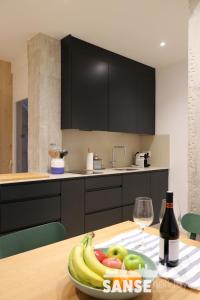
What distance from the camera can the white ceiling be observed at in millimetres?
2180

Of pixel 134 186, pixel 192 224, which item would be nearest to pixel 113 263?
pixel 192 224

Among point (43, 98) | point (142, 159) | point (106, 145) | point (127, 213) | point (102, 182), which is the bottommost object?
point (127, 213)

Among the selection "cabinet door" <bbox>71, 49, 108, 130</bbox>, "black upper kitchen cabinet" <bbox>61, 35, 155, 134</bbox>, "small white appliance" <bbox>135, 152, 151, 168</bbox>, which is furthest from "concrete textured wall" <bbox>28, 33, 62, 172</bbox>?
"small white appliance" <bbox>135, 152, 151, 168</bbox>

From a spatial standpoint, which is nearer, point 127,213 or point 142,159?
point 127,213

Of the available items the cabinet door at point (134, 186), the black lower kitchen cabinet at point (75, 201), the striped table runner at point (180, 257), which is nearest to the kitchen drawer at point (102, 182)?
the black lower kitchen cabinet at point (75, 201)

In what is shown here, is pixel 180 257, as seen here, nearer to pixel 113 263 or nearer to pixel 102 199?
pixel 113 263

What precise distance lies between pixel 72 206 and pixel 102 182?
476 millimetres

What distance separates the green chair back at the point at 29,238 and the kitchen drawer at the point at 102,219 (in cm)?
145

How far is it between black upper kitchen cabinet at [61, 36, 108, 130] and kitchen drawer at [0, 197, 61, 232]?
0.98 m

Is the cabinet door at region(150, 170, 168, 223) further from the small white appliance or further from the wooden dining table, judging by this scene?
the wooden dining table

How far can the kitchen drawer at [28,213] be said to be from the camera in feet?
6.75

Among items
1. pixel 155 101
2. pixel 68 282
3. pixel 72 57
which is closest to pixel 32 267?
pixel 68 282

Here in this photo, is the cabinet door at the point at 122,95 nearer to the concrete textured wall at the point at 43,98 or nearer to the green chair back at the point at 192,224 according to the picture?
the concrete textured wall at the point at 43,98

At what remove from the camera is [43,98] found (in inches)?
110
